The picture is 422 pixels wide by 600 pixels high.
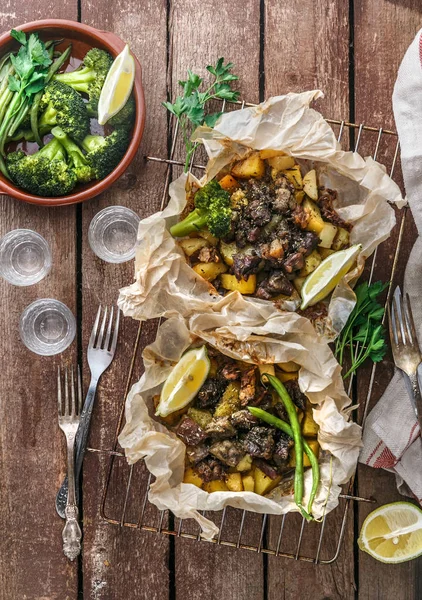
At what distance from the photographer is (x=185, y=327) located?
7.66 feet

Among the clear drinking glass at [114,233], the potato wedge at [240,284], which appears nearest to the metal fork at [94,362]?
the clear drinking glass at [114,233]

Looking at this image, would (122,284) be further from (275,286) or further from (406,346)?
(406,346)

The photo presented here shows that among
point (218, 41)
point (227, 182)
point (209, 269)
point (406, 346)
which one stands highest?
point (218, 41)

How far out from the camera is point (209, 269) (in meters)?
2.36

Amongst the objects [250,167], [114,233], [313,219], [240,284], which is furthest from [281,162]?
[114,233]

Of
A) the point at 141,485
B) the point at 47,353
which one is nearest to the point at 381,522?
the point at 141,485

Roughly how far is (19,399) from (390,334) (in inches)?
54.4

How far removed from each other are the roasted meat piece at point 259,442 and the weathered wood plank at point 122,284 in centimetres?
50

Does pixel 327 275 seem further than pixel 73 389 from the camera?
No

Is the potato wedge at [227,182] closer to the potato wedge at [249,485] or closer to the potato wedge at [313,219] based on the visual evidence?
the potato wedge at [313,219]

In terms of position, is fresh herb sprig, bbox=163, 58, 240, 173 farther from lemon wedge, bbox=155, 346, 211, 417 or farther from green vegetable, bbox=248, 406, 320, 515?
green vegetable, bbox=248, 406, 320, 515

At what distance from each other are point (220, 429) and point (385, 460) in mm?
615

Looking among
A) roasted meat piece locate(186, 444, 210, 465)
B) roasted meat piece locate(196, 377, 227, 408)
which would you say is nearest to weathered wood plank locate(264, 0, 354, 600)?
roasted meat piece locate(186, 444, 210, 465)

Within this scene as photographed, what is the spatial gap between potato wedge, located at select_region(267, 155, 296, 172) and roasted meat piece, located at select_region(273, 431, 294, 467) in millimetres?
913
